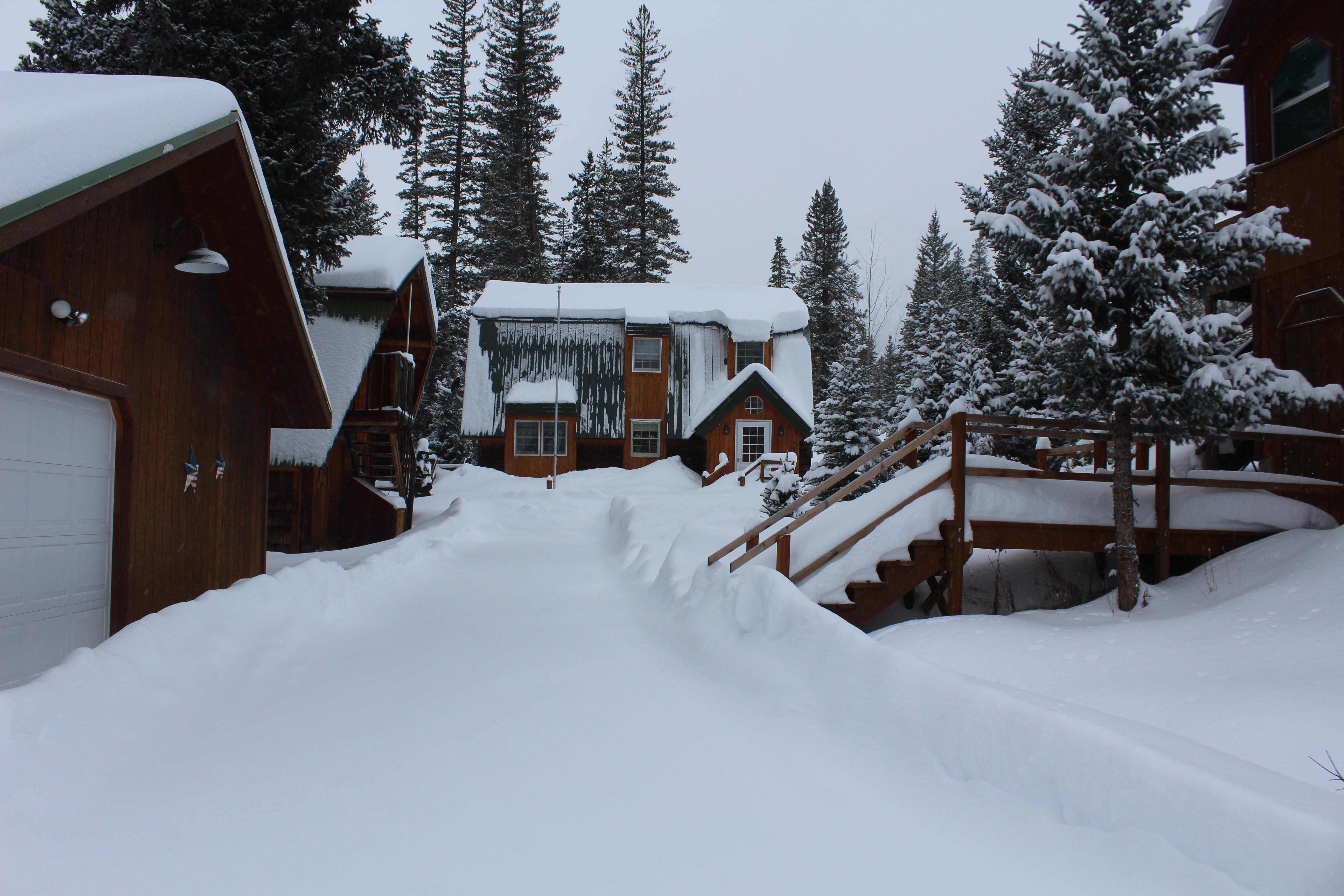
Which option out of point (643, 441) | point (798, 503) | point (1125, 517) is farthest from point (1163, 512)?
point (643, 441)

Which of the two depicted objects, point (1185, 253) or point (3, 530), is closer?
point (3, 530)

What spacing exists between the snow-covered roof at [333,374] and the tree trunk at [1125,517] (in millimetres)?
11731

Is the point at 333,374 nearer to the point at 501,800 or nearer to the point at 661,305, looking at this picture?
the point at 501,800

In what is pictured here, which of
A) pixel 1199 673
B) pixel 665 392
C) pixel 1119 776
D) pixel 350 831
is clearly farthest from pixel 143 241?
pixel 665 392

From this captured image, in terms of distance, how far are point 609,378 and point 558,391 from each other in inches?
112

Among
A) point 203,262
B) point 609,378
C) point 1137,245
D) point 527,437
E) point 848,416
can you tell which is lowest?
point 527,437

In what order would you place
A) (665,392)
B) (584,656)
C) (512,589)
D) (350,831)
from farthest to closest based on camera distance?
(665,392)
(512,589)
(584,656)
(350,831)

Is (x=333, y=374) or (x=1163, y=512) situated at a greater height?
(x=333, y=374)

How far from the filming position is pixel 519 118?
44625 millimetres

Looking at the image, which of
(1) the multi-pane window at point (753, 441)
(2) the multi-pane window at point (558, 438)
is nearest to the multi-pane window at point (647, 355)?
(2) the multi-pane window at point (558, 438)

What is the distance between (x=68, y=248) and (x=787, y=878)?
6401mm

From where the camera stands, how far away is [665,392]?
29.2 m

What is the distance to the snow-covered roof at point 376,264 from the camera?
15.4 metres

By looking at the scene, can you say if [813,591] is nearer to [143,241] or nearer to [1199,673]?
[1199,673]
